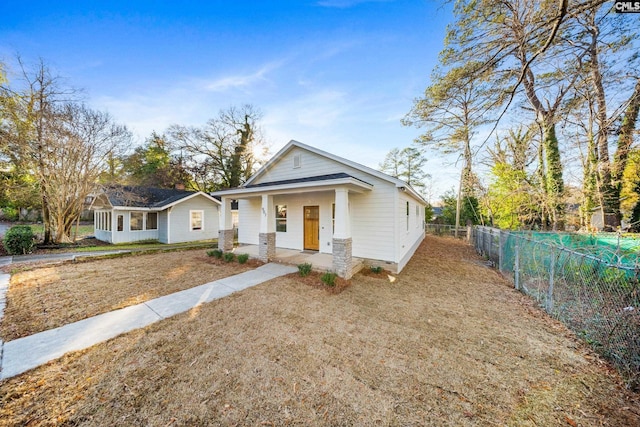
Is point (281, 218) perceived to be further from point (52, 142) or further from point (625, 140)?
point (625, 140)

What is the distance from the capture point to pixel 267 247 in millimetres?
8039

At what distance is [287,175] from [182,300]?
245 inches

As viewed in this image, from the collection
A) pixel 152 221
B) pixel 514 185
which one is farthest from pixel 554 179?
pixel 152 221

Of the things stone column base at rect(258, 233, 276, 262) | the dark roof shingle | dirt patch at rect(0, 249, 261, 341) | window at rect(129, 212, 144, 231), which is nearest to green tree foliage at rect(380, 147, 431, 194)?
stone column base at rect(258, 233, 276, 262)

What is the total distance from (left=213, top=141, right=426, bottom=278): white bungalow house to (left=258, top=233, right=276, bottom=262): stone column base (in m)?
0.04

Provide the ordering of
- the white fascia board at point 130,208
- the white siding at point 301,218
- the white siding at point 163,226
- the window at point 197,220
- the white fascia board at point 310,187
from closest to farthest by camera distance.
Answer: the white fascia board at point 310,187 < the white siding at point 301,218 < the white fascia board at point 130,208 < the white siding at point 163,226 < the window at point 197,220

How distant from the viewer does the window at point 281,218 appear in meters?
9.82

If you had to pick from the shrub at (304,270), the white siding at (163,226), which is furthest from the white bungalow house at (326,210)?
the white siding at (163,226)

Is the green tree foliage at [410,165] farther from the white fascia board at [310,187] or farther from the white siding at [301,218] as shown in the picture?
the white fascia board at [310,187]

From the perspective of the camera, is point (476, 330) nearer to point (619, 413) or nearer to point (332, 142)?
point (619, 413)

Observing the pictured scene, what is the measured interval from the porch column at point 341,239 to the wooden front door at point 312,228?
245 centimetres

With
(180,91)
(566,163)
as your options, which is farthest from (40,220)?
(566,163)

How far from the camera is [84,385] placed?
2.49 m

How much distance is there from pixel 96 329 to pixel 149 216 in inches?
529
